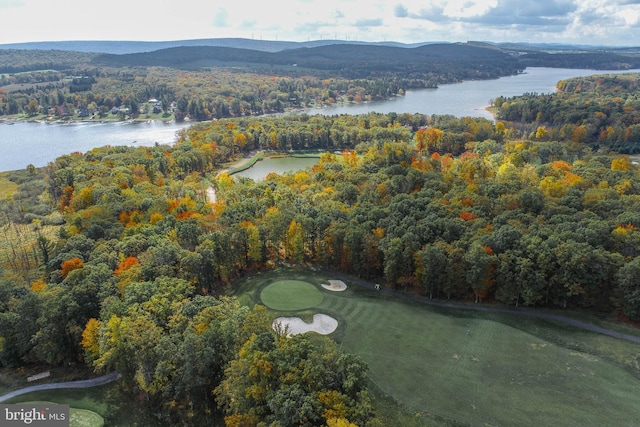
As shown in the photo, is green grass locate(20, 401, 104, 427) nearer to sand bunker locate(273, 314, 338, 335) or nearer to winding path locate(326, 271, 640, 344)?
sand bunker locate(273, 314, 338, 335)

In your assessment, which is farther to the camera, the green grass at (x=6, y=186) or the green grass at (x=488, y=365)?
the green grass at (x=6, y=186)

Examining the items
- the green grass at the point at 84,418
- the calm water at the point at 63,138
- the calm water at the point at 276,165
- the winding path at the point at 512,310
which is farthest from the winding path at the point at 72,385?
the calm water at the point at 63,138

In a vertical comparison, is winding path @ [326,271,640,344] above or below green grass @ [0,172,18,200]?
above

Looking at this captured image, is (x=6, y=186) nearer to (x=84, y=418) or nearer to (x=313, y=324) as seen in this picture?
(x=84, y=418)

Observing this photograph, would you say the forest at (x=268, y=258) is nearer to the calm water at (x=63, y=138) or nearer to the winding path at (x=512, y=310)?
the winding path at (x=512, y=310)

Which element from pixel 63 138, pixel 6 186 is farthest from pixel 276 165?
pixel 63 138

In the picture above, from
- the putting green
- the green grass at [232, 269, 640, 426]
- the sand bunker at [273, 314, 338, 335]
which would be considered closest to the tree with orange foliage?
the putting green
